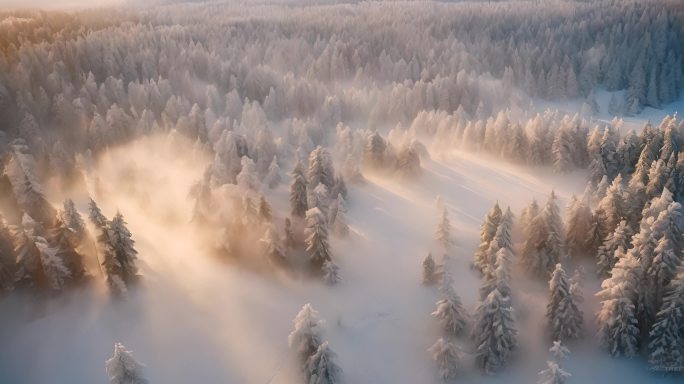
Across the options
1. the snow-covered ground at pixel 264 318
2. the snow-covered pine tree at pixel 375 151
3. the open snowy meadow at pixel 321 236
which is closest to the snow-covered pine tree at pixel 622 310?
the open snowy meadow at pixel 321 236

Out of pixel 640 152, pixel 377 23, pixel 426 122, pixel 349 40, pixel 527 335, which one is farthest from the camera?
pixel 377 23

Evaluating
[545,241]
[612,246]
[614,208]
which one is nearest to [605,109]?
[614,208]

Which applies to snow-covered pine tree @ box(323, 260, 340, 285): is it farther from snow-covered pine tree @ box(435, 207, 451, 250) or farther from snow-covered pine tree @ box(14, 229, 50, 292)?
snow-covered pine tree @ box(14, 229, 50, 292)

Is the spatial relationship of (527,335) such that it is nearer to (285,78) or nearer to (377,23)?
(285,78)

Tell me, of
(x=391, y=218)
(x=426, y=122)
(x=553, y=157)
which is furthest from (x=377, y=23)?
(x=391, y=218)

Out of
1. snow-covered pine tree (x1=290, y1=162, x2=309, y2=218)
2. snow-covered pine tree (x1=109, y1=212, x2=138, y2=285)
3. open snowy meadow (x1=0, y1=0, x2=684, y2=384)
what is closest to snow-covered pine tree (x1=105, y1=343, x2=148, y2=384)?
open snowy meadow (x1=0, y1=0, x2=684, y2=384)
